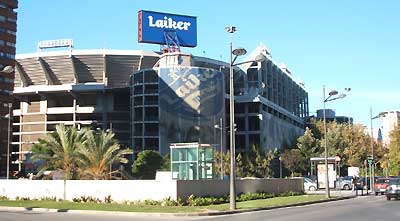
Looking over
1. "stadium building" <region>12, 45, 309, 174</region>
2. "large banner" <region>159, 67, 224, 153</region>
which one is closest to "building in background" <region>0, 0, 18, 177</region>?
"stadium building" <region>12, 45, 309, 174</region>

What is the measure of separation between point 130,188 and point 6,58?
82.2 meters

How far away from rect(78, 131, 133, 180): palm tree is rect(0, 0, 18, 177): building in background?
6797cm

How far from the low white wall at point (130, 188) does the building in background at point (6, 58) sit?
67.2 meters

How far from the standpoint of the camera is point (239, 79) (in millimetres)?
125688

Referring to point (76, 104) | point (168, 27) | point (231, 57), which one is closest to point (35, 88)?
point (76, 104)

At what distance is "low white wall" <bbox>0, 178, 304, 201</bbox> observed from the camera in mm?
30391

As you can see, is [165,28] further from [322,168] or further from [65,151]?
[65,151]

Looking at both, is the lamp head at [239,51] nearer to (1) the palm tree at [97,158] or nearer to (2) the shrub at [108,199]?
(2) the shrub at [108,199]

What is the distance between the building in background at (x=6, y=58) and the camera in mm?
101438

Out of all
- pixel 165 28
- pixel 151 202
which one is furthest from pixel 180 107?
pixel 151 202

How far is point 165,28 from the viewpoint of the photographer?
9894 centimetres

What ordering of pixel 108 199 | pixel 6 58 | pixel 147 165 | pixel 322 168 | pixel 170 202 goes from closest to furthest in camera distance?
pixel 170 202, pixel 108 199, pixel 322 168, pixel 147 165, pixel 6 58

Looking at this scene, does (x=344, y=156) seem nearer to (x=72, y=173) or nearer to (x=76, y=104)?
(x=76, y=104)

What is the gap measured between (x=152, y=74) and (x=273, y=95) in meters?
41.9
